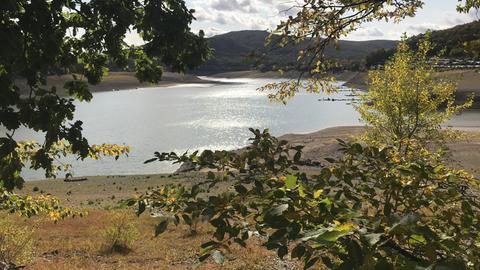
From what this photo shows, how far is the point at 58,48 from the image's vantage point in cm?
480

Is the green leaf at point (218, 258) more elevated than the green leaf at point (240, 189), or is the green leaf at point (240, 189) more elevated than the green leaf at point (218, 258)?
the green leaf at point (240, 189)

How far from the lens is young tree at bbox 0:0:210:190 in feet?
15.0

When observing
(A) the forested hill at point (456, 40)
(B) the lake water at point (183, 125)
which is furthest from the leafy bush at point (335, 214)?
(B) the lake water at point (183, 125)

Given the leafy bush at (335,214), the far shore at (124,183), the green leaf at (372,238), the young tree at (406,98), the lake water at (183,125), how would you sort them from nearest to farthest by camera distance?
the green leaf at (372,238)
the leafy bush at (335,214)
the young tree at (406,98)
the far shore at (124,183)
the lake water at (183,125)

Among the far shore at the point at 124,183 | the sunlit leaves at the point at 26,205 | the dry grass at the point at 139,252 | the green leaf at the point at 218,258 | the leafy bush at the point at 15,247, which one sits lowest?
the far shore at the point at 124,183

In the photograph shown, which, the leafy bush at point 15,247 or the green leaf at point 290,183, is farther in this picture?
Answer: the leafy bush at point 15,247

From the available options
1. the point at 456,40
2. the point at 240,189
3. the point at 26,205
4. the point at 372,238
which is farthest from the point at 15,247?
the point at 372,238

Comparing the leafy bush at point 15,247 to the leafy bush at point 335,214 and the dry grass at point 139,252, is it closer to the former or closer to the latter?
the dry grass at point 139,252

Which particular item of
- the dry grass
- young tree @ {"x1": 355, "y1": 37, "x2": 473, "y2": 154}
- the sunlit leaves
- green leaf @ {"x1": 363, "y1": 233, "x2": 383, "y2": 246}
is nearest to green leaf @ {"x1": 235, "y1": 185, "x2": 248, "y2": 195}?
green leaf @ {"x1": 363, "y1": 233, "x2": 383, "y2": 246}

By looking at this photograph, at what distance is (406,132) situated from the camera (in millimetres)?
25750

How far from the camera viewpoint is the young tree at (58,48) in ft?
15.0

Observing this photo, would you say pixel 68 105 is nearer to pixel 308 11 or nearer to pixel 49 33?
pixel 49 33

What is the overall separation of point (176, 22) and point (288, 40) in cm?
144

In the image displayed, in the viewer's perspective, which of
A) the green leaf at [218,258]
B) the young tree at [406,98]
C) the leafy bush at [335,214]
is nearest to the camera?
the leafy bush at [335,214]
